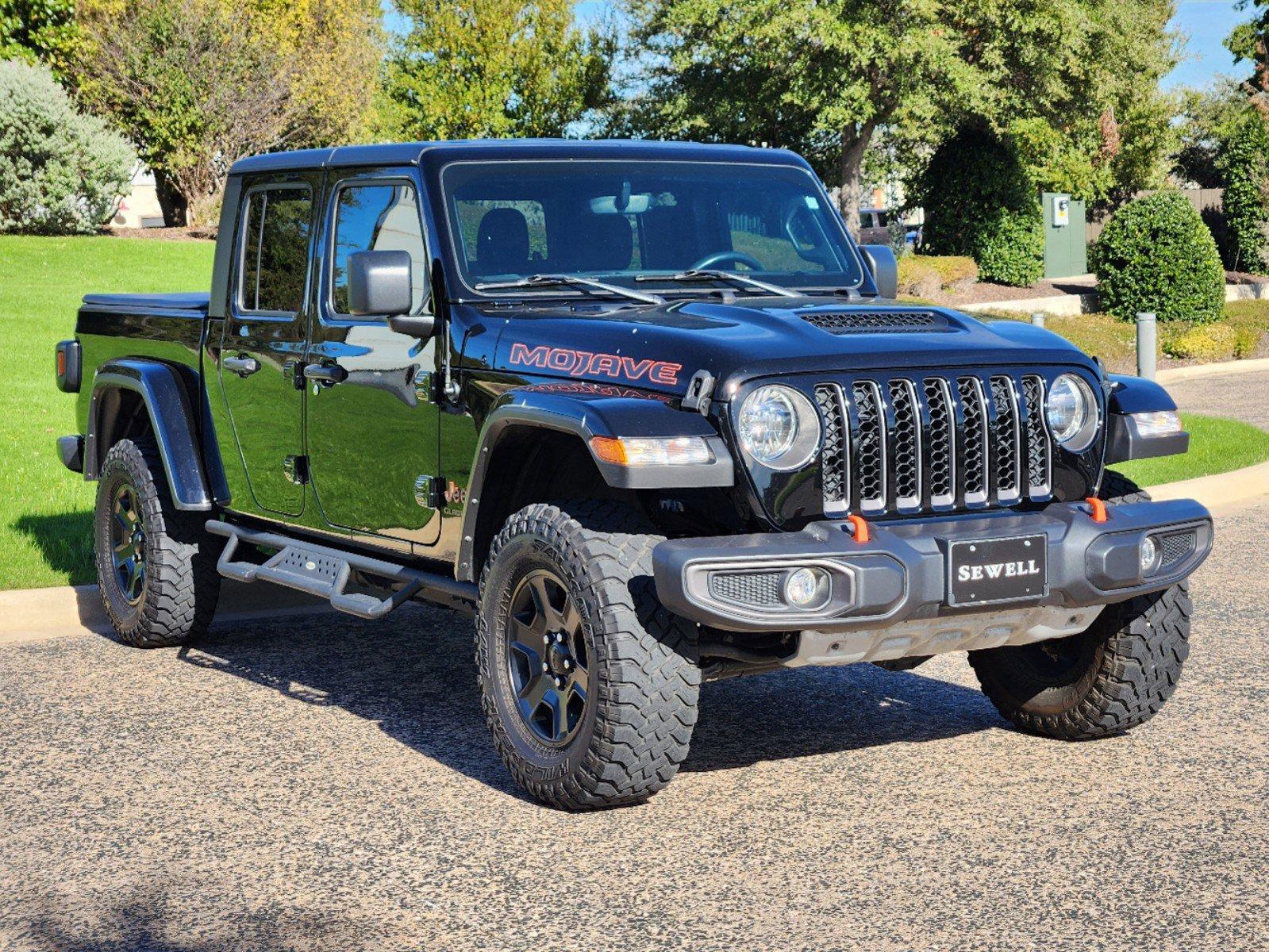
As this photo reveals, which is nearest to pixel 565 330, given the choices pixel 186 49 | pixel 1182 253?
pixel 1182 253

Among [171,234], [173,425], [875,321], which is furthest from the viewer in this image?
[171,234]

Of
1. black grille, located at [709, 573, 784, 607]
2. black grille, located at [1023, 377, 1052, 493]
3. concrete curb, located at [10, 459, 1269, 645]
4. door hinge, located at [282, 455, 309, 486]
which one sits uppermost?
black grille, located at [1023, 377, 1052, 493]

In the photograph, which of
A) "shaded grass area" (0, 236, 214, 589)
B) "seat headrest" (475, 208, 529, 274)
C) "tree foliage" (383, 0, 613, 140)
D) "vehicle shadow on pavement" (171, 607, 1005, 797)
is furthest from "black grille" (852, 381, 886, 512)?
"tree foliage" (383, 0, 613, 140)

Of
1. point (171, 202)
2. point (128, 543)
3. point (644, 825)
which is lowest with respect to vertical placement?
point (644, 825)

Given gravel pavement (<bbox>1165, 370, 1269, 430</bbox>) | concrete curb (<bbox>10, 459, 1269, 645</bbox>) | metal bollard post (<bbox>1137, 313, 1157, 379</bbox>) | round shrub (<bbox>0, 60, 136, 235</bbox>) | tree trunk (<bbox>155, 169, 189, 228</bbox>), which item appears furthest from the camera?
tree trunk (<bbox>155, 169, 189, 228</bbox>)

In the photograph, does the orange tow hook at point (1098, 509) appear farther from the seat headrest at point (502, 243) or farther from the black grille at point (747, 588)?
the seat headrest at point (502, 243)

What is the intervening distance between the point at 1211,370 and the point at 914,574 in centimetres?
1764

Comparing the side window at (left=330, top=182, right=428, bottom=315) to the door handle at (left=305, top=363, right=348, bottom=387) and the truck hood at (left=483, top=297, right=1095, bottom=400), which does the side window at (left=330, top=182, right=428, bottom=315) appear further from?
the truck hood at (left=483, top=297, right=1095, bottom=400)

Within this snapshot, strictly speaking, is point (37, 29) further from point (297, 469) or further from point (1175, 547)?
point (1175, 547)

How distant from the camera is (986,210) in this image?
1361 inches

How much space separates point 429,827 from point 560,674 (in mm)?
595

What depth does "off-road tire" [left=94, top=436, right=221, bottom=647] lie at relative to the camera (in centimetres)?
743

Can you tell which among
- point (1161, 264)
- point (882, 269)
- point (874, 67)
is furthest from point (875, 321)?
point (874, 67)

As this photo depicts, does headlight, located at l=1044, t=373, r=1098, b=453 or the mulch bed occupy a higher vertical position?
the mulch bed
